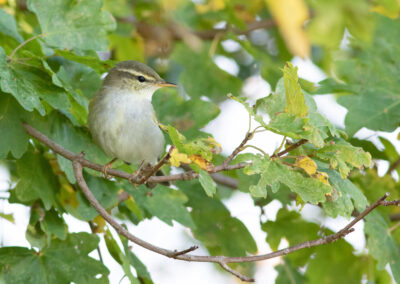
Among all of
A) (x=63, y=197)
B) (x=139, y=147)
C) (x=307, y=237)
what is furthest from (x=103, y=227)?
(x=307, y=237)

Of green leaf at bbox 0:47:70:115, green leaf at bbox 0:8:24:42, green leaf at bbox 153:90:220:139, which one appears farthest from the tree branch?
green leaf at bbox 153:90:220:139

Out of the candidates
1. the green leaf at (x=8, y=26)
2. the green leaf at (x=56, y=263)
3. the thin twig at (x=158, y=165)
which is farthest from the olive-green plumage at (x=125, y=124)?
the thin twig at (x=158, y=165)

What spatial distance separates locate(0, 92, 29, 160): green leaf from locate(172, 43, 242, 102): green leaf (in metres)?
1.72

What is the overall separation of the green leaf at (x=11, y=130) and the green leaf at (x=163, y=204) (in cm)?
79

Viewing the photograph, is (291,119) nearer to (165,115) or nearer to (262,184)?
(262,184)

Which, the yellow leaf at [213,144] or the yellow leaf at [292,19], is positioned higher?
the yellow leaf at [292,19]

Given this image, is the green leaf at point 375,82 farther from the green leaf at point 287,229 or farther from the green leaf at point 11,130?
the green leaf at point 11,130

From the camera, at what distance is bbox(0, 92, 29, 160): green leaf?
3129mm

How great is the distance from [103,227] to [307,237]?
1.48 m

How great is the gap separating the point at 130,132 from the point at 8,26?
1005mm

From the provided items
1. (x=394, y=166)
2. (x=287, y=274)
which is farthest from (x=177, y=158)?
(x=287, y=274)

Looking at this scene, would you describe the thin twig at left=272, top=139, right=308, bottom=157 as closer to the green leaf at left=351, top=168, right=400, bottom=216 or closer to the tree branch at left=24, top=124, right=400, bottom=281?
the tree branch at left=24, top=124, right=400, bottom=281

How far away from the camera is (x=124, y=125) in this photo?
391 cm

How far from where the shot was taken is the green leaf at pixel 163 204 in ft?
12.2
